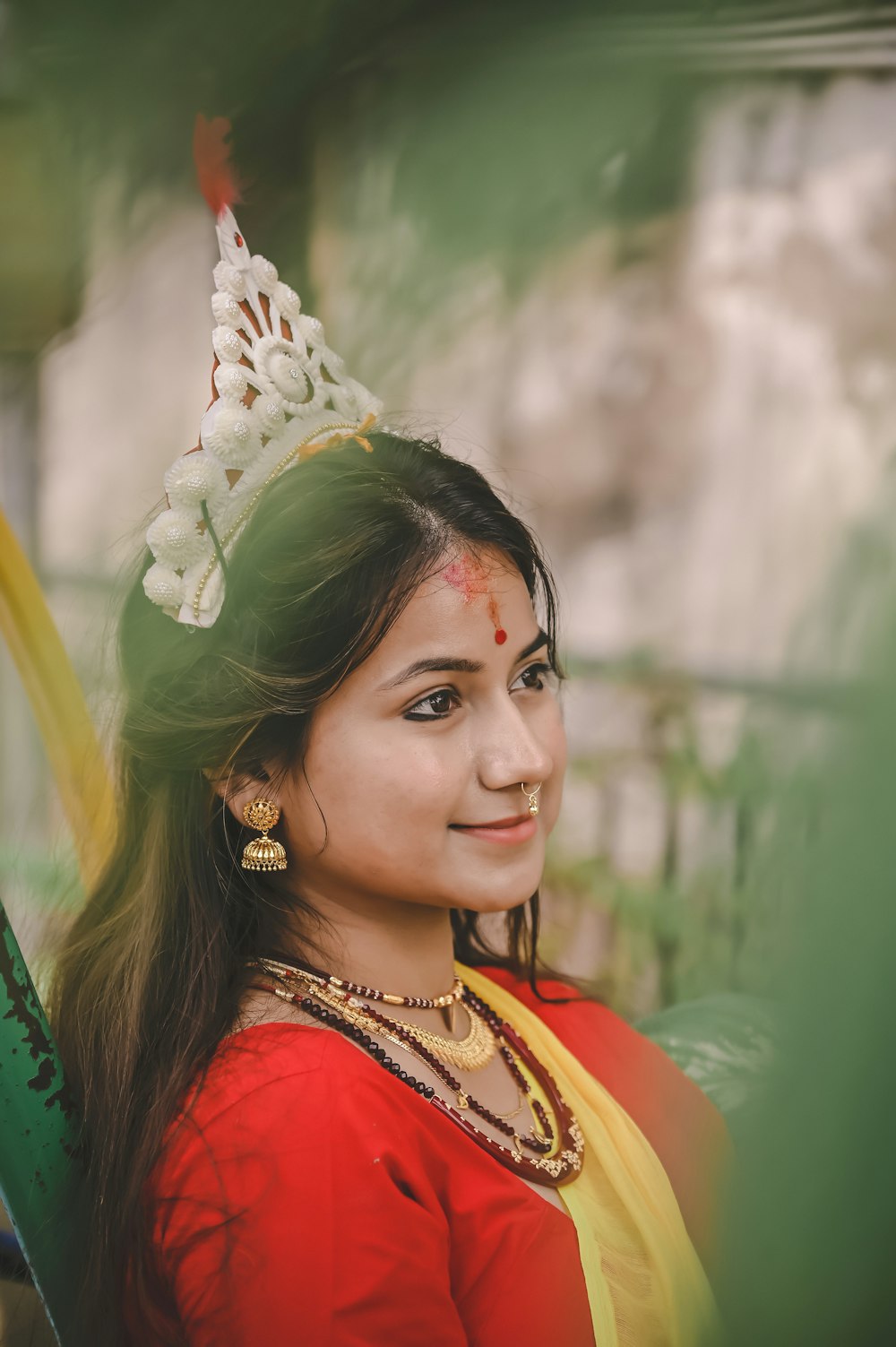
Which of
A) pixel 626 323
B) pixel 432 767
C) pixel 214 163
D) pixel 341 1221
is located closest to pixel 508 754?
pixel 432 767

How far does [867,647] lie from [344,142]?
322mm

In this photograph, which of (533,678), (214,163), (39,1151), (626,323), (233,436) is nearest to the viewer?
(214,163)

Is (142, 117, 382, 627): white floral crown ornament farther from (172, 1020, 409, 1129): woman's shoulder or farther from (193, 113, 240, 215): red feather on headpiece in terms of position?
(172, 1020, 409, 1129): woman's shoulder

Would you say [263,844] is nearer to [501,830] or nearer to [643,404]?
[501,830]

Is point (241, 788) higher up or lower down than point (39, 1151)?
higher up

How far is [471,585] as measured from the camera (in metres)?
0.76

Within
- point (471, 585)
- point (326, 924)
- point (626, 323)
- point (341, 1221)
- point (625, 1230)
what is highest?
point (626, 323)

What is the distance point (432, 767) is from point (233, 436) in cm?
26

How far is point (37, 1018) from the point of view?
1.89 feet

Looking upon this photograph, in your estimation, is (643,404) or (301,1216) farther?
(643,404)

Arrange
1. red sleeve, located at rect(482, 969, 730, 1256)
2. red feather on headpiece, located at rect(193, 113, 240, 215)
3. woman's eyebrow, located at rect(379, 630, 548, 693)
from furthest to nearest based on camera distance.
→ 1. red sleeve, located at rect(482, 969, 730, 1256)
2. woman's eyebrow, located at rect(379, 630, 548, 693)
3. red feather on headpiece, located at rect(193, 113, 240, 215)

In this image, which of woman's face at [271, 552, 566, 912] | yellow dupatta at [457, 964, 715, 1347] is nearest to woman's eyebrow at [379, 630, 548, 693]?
woman's face at [271, 552, 566, 912]

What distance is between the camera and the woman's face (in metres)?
0.72

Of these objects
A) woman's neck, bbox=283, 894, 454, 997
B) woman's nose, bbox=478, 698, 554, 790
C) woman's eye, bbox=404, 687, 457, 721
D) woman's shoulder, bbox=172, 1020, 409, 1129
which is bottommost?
woman's shoulder, bbox=172, 1020, 409, 1129
